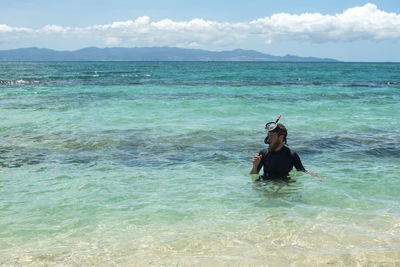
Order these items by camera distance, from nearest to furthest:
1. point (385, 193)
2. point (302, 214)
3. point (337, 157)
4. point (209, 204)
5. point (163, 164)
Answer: point (302, 214)
point (209, 204)
point (385, 193)
point (163, 164)
point (337, 157)

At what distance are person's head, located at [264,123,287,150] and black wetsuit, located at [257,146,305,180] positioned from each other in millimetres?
183

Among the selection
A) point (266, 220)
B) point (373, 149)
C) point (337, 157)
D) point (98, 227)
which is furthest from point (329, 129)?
point (98, 227)

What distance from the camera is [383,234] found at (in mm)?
5109

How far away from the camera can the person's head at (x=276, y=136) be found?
6.63 meters

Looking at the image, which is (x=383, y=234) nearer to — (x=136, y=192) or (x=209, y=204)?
(x=209, y=204)

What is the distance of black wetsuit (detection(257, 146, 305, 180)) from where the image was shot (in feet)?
23.1

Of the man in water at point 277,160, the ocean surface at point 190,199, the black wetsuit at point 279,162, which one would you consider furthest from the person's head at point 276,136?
the ocean surface at point 190,199

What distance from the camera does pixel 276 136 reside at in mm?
6754

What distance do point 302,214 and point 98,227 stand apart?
119 inches

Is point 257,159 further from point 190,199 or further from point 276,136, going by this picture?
point 190,199

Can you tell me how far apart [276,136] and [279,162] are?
61 centimetres

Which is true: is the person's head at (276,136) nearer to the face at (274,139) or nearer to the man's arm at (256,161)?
the face at (274,139)

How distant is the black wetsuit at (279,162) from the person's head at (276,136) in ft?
0.60

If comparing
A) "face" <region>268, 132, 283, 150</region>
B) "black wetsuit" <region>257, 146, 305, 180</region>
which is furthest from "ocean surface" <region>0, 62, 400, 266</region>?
"face" <region>268, 132, 283, 150</region>
